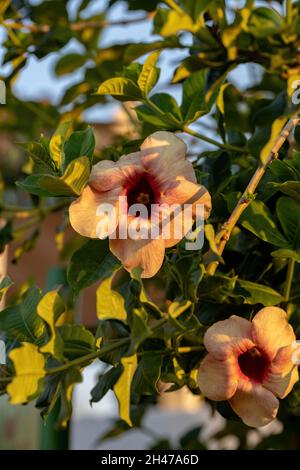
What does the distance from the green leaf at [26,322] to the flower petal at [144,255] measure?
2.8 inches

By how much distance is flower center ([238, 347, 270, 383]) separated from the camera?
519 millimetres

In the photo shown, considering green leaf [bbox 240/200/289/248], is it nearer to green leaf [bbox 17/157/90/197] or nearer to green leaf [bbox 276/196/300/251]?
green leaf [bbox 276/196/300/251]

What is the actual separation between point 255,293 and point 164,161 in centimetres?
11

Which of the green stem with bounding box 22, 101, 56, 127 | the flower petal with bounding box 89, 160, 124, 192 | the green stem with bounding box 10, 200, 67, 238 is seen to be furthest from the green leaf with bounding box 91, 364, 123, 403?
the green stem with bounding box 22, 101, 56, 127

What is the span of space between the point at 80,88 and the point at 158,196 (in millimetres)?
491

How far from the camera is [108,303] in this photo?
1.59 ft

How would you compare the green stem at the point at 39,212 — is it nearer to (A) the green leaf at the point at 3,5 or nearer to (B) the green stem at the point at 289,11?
(A) the green leaf at the point at 3,5

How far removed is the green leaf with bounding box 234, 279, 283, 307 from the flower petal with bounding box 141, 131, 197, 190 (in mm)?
85

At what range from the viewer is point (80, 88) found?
0.98 metres

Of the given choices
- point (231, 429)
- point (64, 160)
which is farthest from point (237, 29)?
point (231, 429)

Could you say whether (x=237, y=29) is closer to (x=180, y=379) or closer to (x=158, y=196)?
(x=158, y=196)

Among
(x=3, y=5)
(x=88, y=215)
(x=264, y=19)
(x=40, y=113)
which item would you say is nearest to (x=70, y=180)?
(x=88, y=215)

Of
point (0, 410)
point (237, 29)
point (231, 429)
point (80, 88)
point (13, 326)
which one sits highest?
point (237, 29)

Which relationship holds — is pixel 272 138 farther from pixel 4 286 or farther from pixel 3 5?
pixel 3 5
